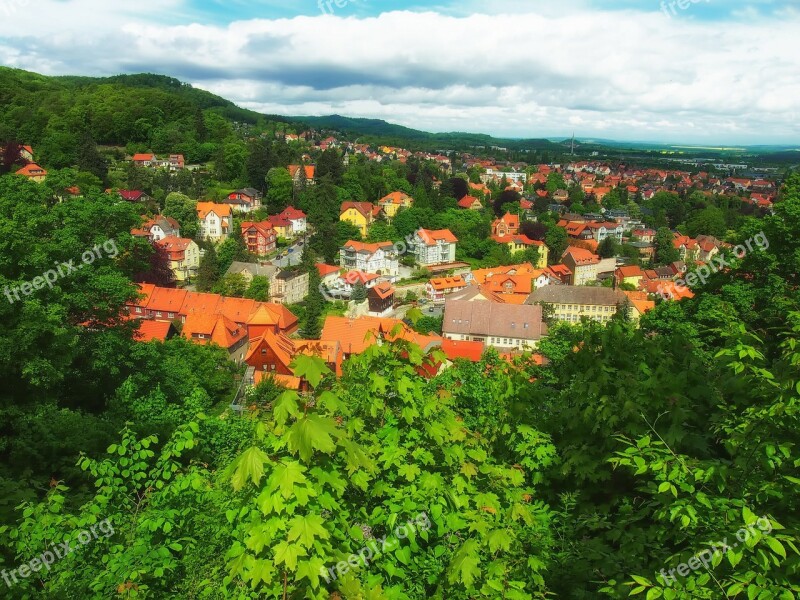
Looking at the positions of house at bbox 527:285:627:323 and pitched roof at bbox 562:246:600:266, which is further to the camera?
pitched roof at bbox 562:246:600:266

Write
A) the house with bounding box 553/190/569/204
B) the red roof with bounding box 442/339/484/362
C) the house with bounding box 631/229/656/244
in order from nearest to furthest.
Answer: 1. the red roof with bounding box 442/339/484/362
2. the house with bounding box 631/229/656/244
3. the house with bounding box 553/190/569/204

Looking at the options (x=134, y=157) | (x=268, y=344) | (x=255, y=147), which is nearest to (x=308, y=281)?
(x=268, y=344)

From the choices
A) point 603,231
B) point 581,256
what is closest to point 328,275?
point 581,256

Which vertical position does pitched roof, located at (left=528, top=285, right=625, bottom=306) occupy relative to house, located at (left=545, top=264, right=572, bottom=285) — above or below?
above

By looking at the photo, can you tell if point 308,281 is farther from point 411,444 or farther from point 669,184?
point 669,184

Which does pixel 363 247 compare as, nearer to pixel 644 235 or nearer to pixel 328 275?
pixel 328 275

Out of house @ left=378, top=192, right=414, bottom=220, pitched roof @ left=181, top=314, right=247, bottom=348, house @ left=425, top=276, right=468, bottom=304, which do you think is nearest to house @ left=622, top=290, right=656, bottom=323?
house @ left=425, top=276, right=468, bottom=304

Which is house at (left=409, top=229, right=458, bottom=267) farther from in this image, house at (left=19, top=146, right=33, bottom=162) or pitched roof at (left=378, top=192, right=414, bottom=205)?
house at (left=19, top=146, right=33, bottom=162)
